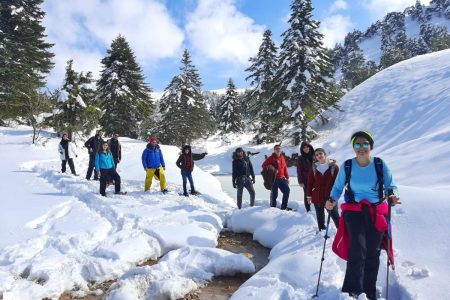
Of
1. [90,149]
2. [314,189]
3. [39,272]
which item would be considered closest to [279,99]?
[90,149]

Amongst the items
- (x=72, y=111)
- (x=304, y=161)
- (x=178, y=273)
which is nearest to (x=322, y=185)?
(x=304, y=161)

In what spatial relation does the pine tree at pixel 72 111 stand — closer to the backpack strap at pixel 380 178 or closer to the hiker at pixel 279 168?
the hiker at pixel 279 168

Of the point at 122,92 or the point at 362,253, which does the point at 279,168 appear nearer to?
the point at 362,253

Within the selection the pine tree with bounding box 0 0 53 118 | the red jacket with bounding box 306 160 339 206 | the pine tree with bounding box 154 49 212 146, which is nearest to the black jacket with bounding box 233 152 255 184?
the red jacket with bounding box 306 160 339 206

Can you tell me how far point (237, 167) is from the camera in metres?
10.1

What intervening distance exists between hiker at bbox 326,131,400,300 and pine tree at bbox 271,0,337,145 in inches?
893

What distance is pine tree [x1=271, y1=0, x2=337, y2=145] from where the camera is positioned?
2648cm

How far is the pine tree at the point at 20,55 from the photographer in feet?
92.5

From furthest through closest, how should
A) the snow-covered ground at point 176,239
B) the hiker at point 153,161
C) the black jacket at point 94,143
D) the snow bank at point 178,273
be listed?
the black jacket at point 94,143 < the hiker at point 153,161 < the snow bank at point 178,273 < the snow-covered ground at point 176,239

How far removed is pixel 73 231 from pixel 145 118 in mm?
26956

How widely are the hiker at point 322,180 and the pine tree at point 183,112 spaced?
3101 cm

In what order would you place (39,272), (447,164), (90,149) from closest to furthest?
(39,272) < (447,164) < (90,149)

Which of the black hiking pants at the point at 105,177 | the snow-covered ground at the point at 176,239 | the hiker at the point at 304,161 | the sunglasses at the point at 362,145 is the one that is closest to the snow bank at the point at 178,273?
the snow-covered ground at the point at 176,239

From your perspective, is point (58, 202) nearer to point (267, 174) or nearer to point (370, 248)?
point (267, 174)
